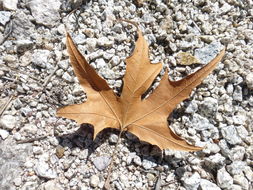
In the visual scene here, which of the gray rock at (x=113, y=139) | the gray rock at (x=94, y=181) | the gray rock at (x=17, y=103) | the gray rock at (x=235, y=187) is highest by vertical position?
the gray rock at (x=17, y=103)

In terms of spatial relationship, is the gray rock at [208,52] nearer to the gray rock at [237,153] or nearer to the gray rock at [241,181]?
the gray rock at [237,153]

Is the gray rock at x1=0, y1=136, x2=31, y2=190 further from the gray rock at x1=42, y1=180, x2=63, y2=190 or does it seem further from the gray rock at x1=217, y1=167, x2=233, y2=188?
the gray rock at x1=217, y1=167, x2=233, y2=188

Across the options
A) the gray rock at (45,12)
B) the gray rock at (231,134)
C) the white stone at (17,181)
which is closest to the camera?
the white stone at (17,181)

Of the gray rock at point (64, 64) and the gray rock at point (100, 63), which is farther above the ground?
the gray rock at point (100, 63)

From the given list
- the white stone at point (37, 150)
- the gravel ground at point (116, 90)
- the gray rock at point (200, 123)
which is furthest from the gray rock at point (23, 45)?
the gray rock at point (200, 123)

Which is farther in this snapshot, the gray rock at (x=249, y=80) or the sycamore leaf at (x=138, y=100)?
the gray rock at (x=249, y=80)

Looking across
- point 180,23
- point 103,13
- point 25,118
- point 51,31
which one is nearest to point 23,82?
point 25,118

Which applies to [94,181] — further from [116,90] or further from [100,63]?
[100,63]

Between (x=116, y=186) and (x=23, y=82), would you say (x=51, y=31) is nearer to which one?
(x=23, y=82)
